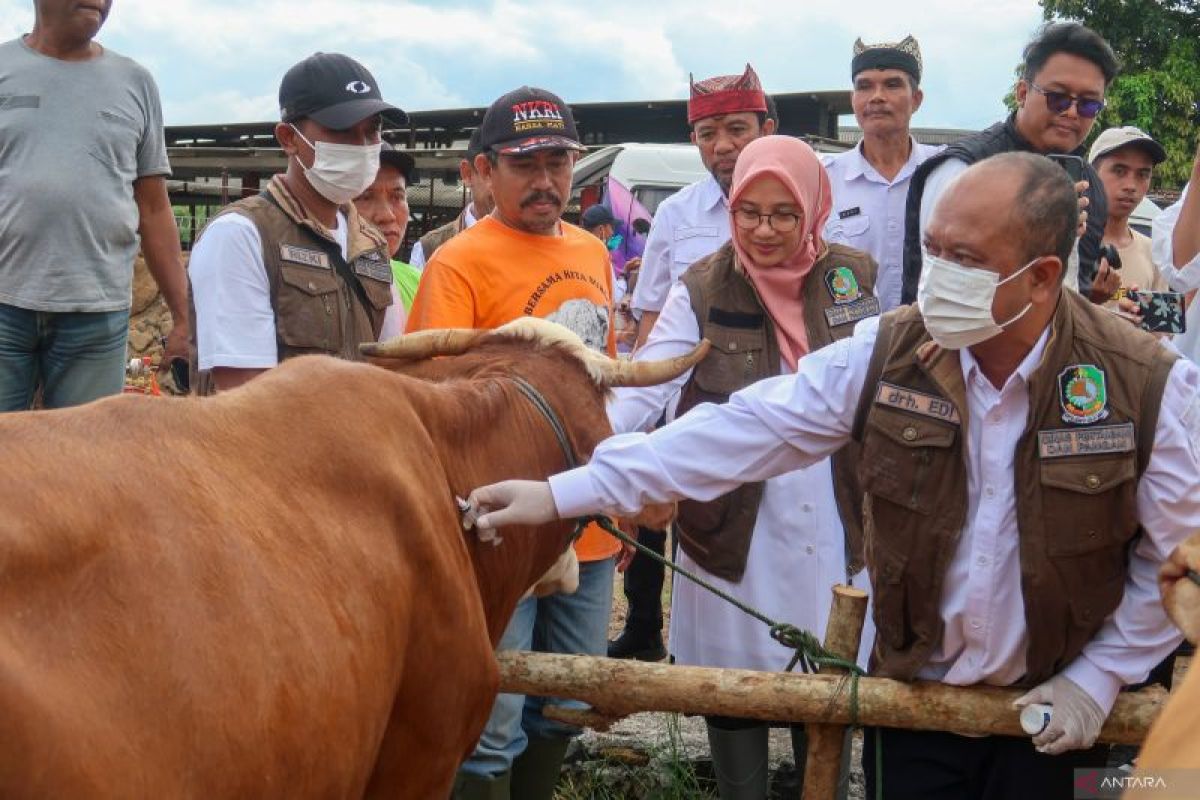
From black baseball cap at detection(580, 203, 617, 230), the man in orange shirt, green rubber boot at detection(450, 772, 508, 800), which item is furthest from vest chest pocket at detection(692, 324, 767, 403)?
black baseball cap at detection(580, 203, 617, 230)

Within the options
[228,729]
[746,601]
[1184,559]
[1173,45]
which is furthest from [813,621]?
[1173,45]

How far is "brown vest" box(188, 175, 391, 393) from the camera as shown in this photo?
3.80m

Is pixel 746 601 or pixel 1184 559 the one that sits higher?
pixel 1184 559

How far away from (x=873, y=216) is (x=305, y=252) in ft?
8.26

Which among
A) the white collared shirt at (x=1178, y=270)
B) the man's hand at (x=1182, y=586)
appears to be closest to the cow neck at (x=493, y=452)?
Result: the man's hand at (x=1182, y=586)

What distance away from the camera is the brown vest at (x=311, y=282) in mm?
3797

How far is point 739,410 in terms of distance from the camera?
3.20 meters

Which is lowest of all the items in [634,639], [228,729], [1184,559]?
[634,639]

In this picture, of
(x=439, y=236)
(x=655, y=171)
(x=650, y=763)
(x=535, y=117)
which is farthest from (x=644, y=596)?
(x=655, y=171)

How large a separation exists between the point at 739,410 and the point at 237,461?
1.23 m

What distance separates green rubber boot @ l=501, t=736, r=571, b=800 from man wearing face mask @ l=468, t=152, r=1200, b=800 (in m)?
1.36

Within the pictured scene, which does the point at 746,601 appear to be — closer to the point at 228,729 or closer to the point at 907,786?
the point at 907,786

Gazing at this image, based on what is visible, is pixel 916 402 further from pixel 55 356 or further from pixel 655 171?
pixel 655 171

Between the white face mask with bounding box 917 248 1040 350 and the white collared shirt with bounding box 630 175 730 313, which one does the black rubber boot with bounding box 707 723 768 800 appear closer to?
the white face mask with bounding box 917 248 1040 350
